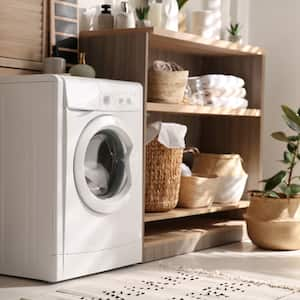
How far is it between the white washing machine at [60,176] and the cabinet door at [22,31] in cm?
28

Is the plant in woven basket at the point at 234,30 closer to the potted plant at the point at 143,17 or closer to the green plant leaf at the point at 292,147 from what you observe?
the potted plant at the point at 143,17

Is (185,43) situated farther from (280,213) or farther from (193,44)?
(280,213)

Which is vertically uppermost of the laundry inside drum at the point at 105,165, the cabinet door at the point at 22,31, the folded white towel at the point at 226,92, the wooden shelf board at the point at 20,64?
the cabinet door at the point at 22,31

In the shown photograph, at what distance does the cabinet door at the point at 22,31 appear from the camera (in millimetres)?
3576

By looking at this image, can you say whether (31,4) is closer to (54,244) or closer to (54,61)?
(54,61)

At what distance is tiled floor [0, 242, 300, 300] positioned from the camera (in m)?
3.14

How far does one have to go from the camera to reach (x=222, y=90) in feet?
14.6

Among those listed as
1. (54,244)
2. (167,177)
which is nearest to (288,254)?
(167,177)

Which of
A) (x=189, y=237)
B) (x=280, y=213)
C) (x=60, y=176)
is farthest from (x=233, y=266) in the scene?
(x=60, y=176)

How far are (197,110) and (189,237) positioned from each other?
27.6 inches

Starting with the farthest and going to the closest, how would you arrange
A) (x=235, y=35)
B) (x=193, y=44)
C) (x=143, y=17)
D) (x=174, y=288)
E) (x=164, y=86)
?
(x=235, y=35) → (x=193, y=44) → (x=143, y=17) → (x=164, y=86) → (x=174, y=288)

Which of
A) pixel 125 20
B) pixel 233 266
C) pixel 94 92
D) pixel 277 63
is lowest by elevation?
pixel 233 266

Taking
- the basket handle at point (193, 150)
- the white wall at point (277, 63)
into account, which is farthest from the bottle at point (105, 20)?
the white wall at point (277, 63)

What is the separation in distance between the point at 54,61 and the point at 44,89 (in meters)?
0.47
